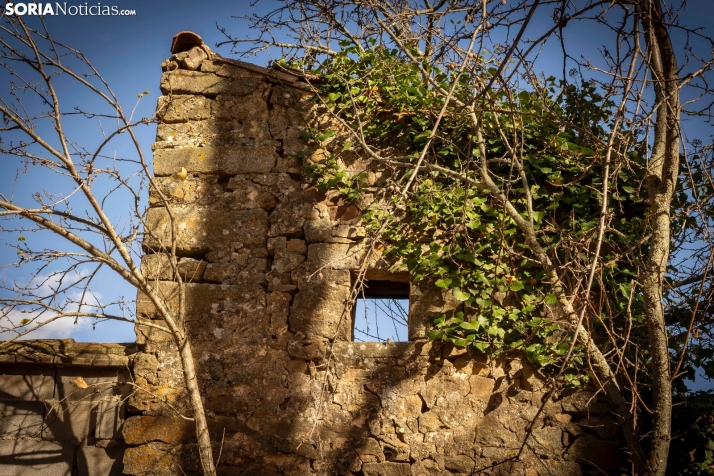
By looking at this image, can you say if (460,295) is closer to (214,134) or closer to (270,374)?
(270,374)

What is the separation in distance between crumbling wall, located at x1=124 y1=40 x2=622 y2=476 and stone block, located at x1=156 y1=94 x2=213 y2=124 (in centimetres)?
13

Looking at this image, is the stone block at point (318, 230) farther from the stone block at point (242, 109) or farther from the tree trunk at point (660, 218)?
the tree trunk at point (660, 218)

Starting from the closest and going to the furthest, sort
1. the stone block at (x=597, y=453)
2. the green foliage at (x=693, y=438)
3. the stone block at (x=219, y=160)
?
the green foliage at (x=693, y=438) → the stone block at (x=597, y=453) → the stone block at (x=219, y=160)

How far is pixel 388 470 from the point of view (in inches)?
147

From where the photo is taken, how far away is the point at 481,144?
12.3 feet

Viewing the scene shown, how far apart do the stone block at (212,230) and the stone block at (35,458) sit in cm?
142

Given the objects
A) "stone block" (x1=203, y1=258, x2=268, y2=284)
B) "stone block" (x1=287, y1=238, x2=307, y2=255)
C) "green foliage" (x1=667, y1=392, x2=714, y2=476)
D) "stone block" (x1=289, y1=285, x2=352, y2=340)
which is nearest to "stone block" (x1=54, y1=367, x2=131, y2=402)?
"stone block" (x1=203, y1=258, x2=268, y2=284)

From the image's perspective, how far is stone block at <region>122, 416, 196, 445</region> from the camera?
3.89 meters

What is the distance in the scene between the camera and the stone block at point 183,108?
4535mm

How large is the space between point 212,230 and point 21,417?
173 centimetres

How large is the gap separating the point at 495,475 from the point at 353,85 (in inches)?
107

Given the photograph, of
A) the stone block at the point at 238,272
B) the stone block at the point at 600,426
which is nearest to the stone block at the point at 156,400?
the stone block at the point at 238,272

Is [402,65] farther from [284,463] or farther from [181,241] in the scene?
[284,463]

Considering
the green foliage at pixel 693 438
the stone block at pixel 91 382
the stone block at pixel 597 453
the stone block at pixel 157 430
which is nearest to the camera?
the green foliage at pixel 693 438
